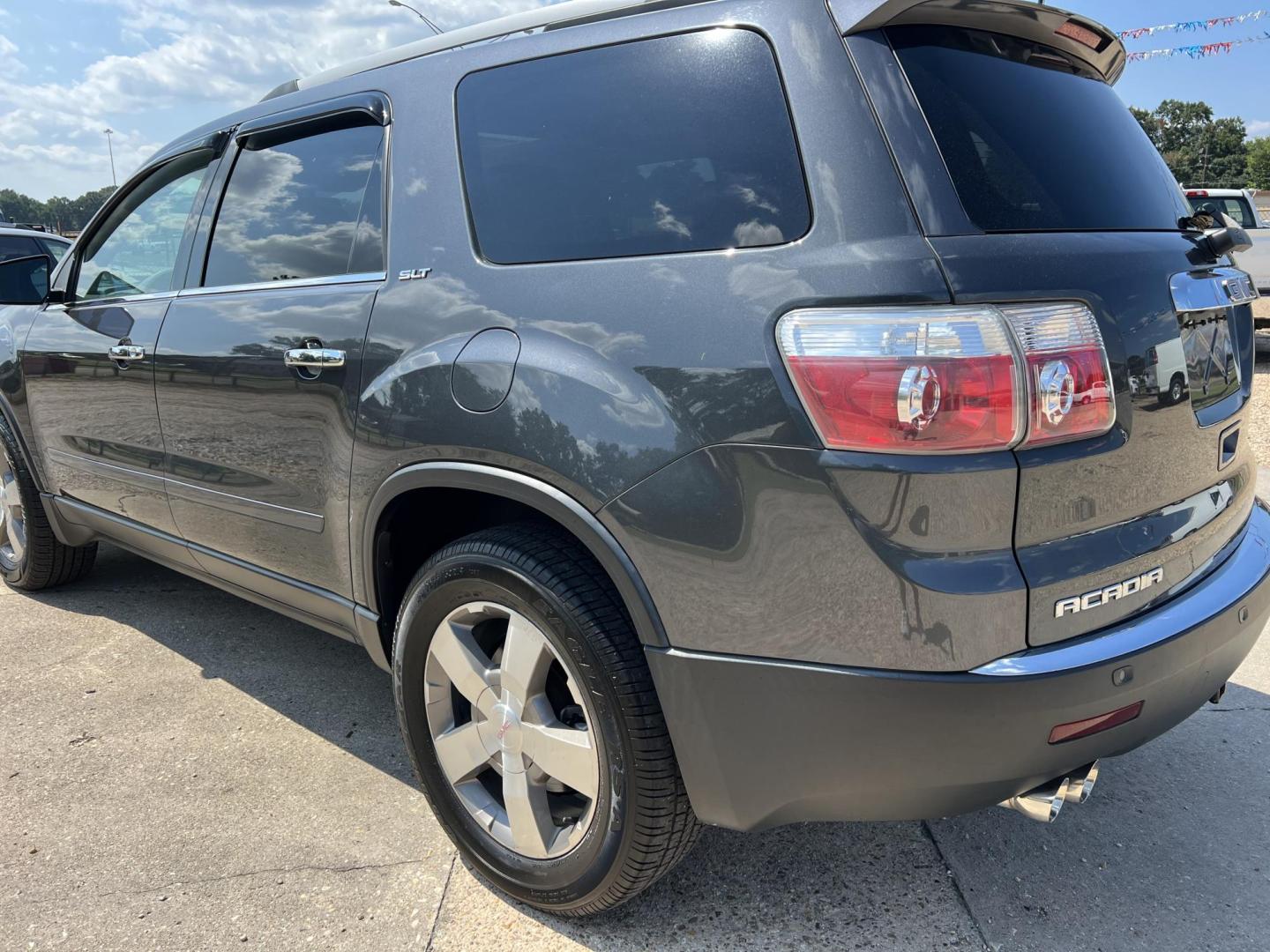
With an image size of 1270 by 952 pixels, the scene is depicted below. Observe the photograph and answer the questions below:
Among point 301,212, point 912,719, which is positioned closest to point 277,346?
point 301,212

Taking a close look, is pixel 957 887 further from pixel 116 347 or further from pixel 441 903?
pixel 116 347

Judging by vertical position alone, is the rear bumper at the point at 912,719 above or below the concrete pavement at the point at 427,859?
above

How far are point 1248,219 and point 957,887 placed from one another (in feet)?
47.1

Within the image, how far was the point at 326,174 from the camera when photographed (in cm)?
259

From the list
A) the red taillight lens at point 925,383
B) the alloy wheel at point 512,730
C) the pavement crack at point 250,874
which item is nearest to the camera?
the red taillight lens at point 925,383

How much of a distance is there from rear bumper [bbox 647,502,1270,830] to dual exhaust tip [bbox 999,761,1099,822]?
52mm

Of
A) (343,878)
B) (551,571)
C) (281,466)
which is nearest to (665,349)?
(551,571)

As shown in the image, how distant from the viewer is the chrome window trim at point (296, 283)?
92.0 inches

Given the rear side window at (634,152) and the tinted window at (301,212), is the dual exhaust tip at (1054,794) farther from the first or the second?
the tinted window at (301,212)

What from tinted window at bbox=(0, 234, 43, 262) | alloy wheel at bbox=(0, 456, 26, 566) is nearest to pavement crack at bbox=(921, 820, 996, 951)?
alloy wheel at bbox=(0, 456, 26, 566)

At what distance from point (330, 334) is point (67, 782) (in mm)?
1598

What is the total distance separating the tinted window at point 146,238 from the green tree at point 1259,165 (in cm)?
9508

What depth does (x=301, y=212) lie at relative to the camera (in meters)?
2.67

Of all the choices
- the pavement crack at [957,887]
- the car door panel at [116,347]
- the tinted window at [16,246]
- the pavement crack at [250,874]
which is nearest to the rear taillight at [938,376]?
the pavement crack at [957,887]
